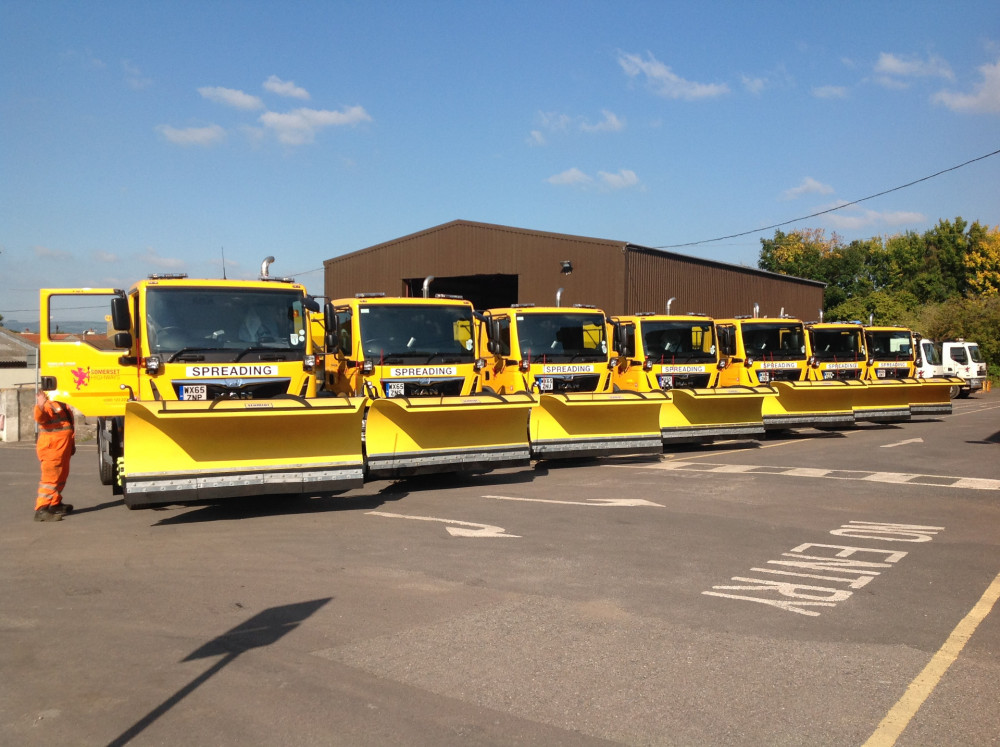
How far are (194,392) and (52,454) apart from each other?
1.67 metres

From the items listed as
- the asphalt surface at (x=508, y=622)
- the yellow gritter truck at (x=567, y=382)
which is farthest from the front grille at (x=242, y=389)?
the yellow gritter truck at (x=567, y=382)

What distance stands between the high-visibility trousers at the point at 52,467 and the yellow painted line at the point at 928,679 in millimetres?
8695

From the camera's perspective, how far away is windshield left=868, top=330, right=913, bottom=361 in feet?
76.3

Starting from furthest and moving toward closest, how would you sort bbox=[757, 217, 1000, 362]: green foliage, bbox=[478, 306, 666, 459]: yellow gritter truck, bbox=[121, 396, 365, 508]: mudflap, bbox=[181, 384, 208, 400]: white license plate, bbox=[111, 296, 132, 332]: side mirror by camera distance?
bbox=[757, 217, 1000, 362]: green foliage → bbox=[478, 306, 666, 459]: yellow gritter truck → bbox=[181, 384, 208, 400]: white license plate → bbox=[111, 296, 132, 332]: side mirror → bbox=[121, 396, 365, 508]: mudflap

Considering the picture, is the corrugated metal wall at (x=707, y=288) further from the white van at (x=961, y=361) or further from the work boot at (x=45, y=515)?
the work boot at (x=45, y=515)

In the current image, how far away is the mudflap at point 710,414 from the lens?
617 inches

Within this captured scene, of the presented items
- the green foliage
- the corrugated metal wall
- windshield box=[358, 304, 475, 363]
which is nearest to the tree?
the green foliage

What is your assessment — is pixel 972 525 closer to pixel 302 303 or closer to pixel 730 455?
pixel 730 455

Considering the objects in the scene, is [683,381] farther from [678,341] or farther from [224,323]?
[224,323]

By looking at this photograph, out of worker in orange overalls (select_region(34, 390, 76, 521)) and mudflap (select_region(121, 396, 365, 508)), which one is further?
worker in orange overalls (select_region(34, 390, 76, 521))

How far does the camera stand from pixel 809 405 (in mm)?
17984

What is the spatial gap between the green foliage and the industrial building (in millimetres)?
19463

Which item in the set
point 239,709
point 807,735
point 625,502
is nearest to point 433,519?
point 625,502

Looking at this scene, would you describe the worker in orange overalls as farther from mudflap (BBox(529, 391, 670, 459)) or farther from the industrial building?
the industrial building
